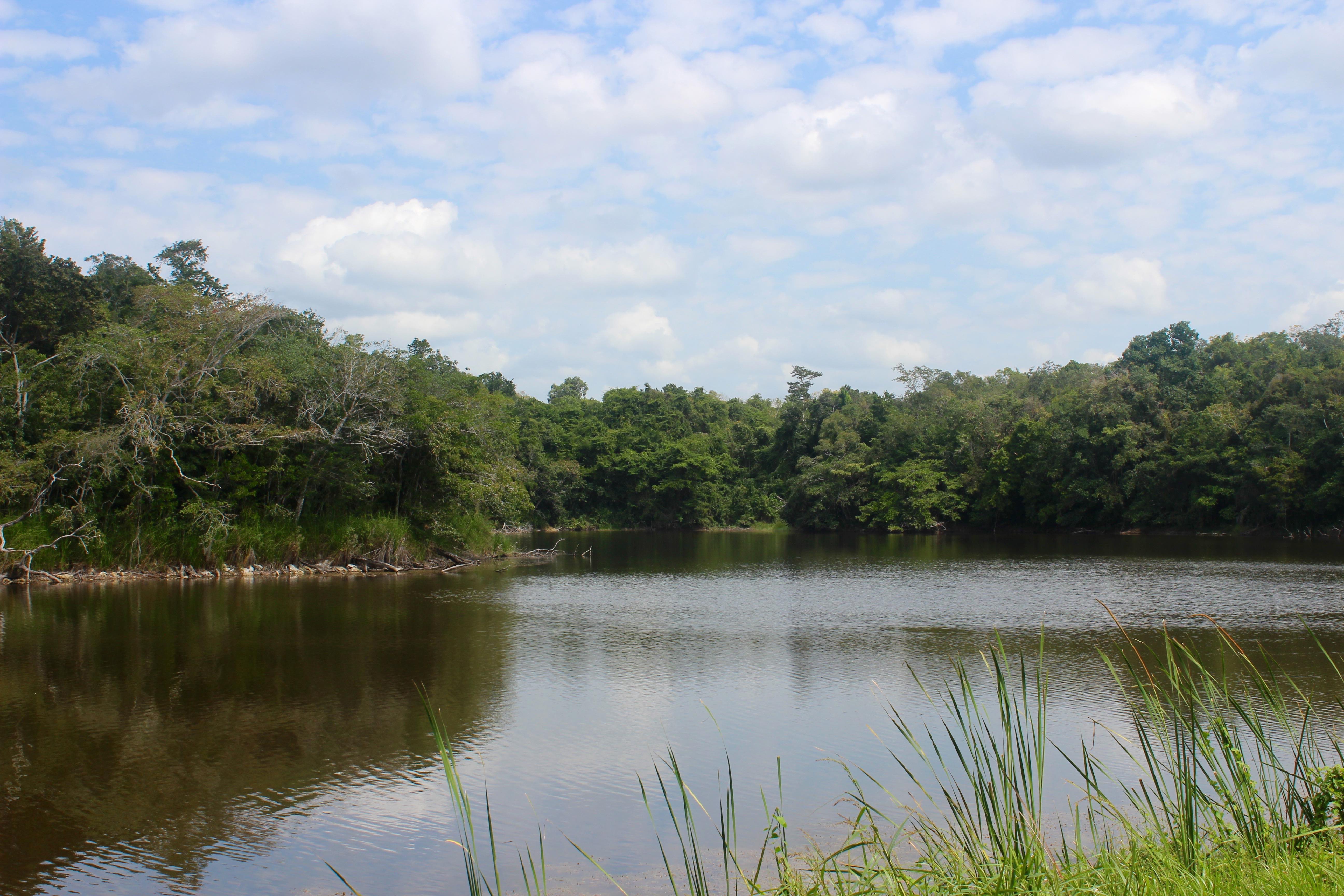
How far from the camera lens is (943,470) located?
51.9 metres

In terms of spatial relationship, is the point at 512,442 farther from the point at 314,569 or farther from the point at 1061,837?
the point at 1061,837

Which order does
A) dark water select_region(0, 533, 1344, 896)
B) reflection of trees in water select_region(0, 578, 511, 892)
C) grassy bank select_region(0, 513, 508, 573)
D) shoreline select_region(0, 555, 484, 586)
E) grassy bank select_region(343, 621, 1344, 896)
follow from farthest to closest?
grassy bank select_region(0, 513, 508, 573), shoreline select_region(0, 555, 484, 586), reflection of trees in water select_region(0, 578, 511, 892), dark water select_region(0, 533, 1344, 896), grassy bank select_region(343, 621, 1344, 896)

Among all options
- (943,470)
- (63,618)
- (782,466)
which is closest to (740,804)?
(63,618)

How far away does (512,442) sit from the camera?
96.7 ft

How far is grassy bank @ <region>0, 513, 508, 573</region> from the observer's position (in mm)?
20969

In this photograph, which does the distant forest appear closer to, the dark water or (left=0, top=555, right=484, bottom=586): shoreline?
(left=0, top=555, right=484, bottom=586): shoreline

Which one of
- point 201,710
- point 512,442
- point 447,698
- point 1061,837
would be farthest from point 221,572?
point 1061,837

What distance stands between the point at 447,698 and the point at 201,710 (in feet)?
8.28

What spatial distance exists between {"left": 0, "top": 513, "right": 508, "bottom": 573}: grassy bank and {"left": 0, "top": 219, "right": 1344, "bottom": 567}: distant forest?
0.22 feet

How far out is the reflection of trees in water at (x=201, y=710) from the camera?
6.82 m

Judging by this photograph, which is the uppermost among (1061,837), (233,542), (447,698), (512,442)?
(512,442)

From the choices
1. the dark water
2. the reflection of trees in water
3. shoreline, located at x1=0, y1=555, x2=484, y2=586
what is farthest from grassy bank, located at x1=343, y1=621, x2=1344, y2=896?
shoreline, located at x1=0, y1=555, x2=484, y2=586

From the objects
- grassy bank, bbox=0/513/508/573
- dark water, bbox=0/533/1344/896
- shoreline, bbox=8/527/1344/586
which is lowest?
dark water, bbox=0/533/1344/896

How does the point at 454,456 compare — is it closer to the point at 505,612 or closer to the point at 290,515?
the point at 290,515
